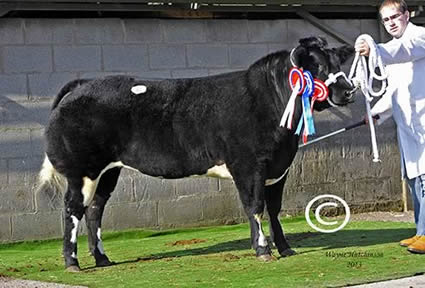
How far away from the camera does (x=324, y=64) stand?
27.2ft

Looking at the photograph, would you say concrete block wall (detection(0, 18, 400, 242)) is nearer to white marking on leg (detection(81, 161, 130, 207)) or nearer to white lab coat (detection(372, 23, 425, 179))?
white marking on leg (detection(81, 161, 130, 207))

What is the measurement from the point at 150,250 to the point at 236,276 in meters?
2.19

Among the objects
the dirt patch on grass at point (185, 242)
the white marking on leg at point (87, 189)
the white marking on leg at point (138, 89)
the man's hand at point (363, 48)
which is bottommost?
the dirt patch on grass at point (185, 242)

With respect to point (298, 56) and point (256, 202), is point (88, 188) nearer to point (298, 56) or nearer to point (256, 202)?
point (256, 202)

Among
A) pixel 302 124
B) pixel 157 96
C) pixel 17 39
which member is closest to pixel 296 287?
pixel 302 124

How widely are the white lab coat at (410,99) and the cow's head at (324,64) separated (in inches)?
15.6

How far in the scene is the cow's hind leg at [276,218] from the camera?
866 centimetres

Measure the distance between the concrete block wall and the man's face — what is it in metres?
3.69

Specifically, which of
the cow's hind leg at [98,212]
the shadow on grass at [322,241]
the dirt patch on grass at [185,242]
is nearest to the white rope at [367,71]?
the shadow on grass at [322,241]

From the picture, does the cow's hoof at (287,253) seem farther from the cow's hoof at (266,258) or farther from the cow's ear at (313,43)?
the cow's ear at (313,43)

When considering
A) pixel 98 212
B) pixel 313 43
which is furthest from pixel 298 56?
pixel 98 212

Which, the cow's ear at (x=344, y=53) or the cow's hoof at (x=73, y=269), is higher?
the cow's ear at (x=344, y=53)

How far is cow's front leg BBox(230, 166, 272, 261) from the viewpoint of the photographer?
8.33 meters

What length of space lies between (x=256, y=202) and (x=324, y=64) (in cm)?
129
